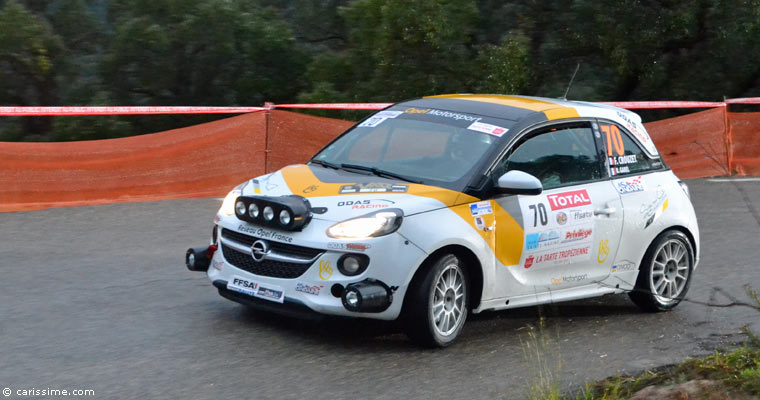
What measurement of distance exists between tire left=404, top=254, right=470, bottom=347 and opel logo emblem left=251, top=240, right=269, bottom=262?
976 mm

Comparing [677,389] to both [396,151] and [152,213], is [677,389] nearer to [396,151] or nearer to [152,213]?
[396,151]

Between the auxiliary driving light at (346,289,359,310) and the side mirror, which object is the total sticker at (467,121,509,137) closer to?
the side mirror

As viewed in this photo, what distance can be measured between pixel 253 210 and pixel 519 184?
1.77 m

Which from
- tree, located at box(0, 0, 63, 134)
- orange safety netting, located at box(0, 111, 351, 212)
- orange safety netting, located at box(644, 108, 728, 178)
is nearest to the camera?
orange safety netting, located at box(0, 111, 351, 212)

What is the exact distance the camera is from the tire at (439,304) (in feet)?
23.4

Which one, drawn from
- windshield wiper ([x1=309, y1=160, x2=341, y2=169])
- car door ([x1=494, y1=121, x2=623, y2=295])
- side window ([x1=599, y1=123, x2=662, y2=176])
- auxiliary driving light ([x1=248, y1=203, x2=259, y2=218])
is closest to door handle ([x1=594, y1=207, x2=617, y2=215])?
car door ([x1=494, y1=121, x2=623, y2=295])

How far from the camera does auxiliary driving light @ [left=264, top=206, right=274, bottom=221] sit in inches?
285

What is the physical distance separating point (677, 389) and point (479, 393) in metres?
1.14

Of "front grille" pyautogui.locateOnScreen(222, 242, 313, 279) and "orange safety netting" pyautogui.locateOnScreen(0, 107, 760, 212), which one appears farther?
"orange safety netting" pyautogui.locateOnScreen(0, 107, 760, 212)

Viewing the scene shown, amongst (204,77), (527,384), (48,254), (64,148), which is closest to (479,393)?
(527,384)

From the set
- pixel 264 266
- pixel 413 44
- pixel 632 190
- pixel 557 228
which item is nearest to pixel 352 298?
pixel 264 266

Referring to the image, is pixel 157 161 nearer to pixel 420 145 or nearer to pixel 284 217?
pixel 420 145

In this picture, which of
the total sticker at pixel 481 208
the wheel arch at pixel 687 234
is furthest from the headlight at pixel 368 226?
the wheel arch at pixel 687 234
